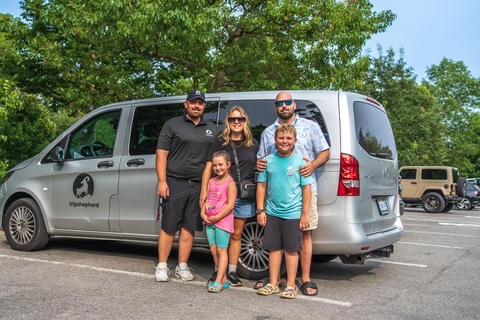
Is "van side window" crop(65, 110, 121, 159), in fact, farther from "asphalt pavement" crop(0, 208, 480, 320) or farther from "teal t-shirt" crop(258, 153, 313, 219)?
"teal t-shirt" crop(258, 153, 313, 219)

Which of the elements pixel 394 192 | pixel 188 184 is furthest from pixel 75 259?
pixel 394 192

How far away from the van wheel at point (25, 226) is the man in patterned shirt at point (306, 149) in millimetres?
3431

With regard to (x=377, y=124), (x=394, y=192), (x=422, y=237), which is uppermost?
(x=377, y=124)

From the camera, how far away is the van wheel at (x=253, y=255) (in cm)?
555

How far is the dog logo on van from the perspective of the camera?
6.63 meters

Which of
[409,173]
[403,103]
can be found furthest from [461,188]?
[403,103]

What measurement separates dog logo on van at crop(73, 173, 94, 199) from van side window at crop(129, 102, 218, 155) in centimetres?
73

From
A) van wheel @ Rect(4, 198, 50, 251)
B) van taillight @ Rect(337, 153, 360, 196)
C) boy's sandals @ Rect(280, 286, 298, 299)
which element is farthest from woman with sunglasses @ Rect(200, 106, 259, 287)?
van wheel @ Rect(4, 198, 50, 251)

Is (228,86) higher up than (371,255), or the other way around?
(228,86)

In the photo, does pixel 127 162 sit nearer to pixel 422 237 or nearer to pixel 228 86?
pixel 422 237

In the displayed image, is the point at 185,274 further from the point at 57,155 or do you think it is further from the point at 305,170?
the point at 57,155

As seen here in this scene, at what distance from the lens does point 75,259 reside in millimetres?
6684

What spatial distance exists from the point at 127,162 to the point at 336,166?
257 cm

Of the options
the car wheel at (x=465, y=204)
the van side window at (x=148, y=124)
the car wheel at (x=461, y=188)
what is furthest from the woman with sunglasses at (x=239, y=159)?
the car wheel at (x=465, y=204)
